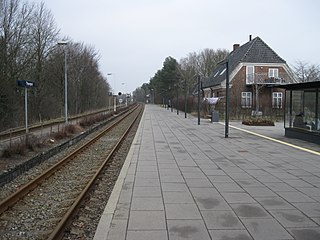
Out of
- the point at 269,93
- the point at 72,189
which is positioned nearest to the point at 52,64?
the point at 269,93

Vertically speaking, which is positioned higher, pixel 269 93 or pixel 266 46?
pixel 266 46

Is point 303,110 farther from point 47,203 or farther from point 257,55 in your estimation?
point 257,55

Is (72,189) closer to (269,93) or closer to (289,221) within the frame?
(289,221)

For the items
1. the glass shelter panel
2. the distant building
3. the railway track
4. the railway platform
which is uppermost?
the distant building

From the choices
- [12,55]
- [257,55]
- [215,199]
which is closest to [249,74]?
[257,55]

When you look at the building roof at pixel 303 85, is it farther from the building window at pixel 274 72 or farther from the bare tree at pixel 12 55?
the building window at pixel 274 72

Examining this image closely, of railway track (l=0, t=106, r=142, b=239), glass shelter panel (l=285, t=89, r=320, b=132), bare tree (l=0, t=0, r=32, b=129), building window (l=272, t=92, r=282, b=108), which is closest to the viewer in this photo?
railway track (l=0, t=106, r=142, b=239)

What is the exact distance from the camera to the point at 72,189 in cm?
849

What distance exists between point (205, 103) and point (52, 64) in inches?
715

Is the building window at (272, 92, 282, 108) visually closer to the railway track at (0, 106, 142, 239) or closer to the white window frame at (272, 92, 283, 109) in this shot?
the white window frame at (272, 92, 283, 109)

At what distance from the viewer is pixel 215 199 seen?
6.65 m

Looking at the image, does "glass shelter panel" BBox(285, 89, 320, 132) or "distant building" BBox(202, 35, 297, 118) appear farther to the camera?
"distant building" BBox(202, 35, 297, 118)

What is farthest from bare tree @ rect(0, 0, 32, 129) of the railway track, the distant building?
the distant building

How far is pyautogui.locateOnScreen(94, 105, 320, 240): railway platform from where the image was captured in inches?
195
